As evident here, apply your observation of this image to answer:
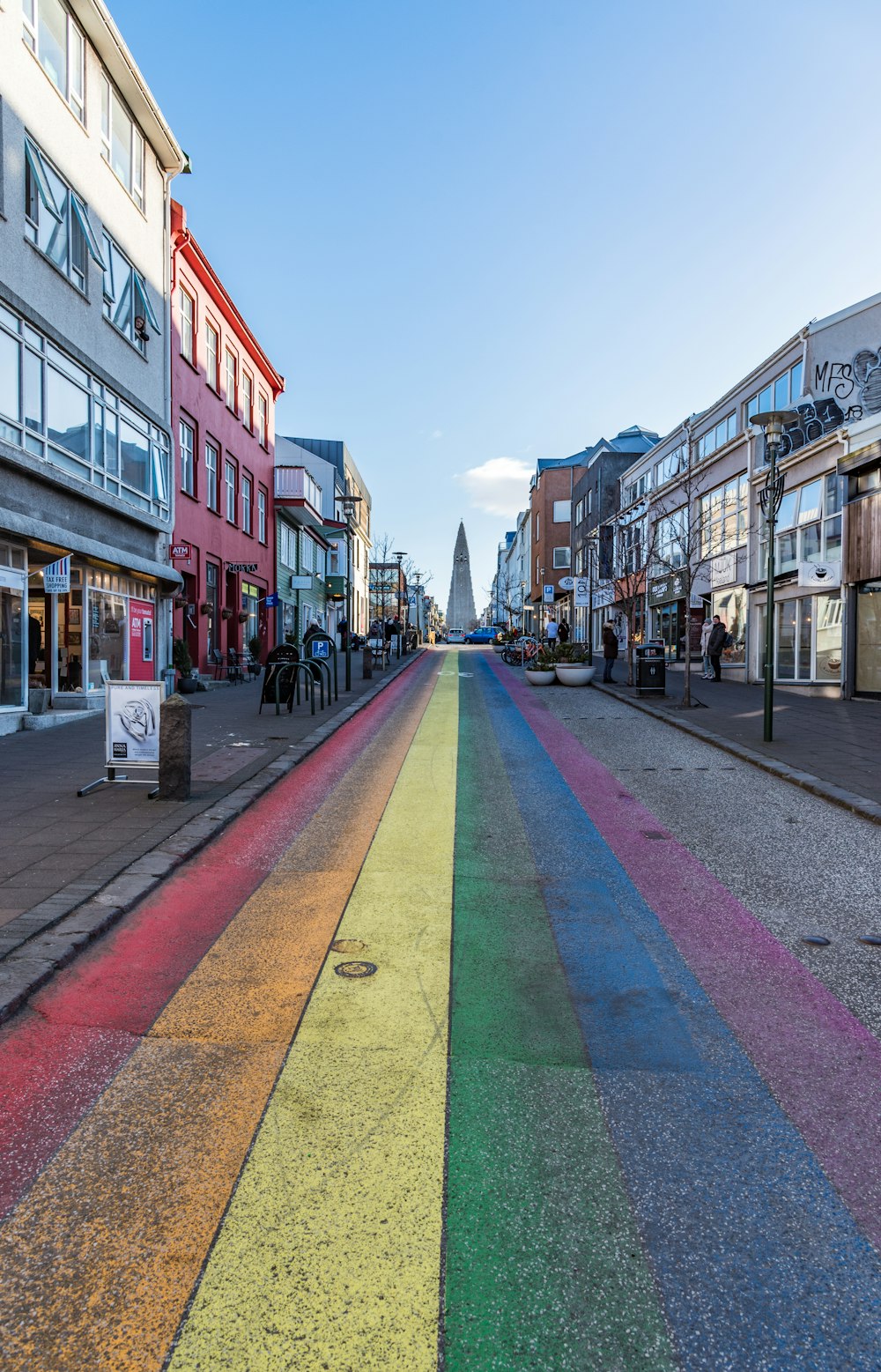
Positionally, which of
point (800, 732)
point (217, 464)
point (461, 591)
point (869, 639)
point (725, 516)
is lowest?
point (800, 732)

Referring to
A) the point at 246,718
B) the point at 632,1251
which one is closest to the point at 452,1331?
the point at 632,1251

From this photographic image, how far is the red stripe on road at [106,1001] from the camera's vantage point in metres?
2.67

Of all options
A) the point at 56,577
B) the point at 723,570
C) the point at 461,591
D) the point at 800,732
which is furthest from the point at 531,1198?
the point at 461,591

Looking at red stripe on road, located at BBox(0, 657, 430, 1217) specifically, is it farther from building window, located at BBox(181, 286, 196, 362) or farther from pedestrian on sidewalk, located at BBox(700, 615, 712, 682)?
pedestrian on sidewalk, located at BBox(700, 615, 712, 682)

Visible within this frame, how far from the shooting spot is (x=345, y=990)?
3.67 m

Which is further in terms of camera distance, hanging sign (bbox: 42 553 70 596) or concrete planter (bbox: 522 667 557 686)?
concrete planter (bbox: 522 667 557 686)

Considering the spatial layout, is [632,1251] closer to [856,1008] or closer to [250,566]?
[856,1008]

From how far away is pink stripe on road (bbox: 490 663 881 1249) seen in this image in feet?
8.41

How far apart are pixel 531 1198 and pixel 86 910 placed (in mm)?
3122

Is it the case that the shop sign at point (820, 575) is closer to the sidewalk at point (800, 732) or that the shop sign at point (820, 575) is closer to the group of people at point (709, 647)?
the sidewalk at point (800, 732)

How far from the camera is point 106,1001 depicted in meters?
3.58

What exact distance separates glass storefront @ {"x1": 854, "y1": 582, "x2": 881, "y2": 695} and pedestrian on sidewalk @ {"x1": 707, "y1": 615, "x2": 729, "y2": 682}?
535 centimetres

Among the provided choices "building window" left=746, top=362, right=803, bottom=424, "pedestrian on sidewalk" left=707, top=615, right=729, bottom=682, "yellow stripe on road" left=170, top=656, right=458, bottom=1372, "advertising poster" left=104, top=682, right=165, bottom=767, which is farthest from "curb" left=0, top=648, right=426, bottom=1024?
"building window" left=746, top=362, right=803, bottom=424

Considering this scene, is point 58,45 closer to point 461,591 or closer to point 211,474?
point 211,474
